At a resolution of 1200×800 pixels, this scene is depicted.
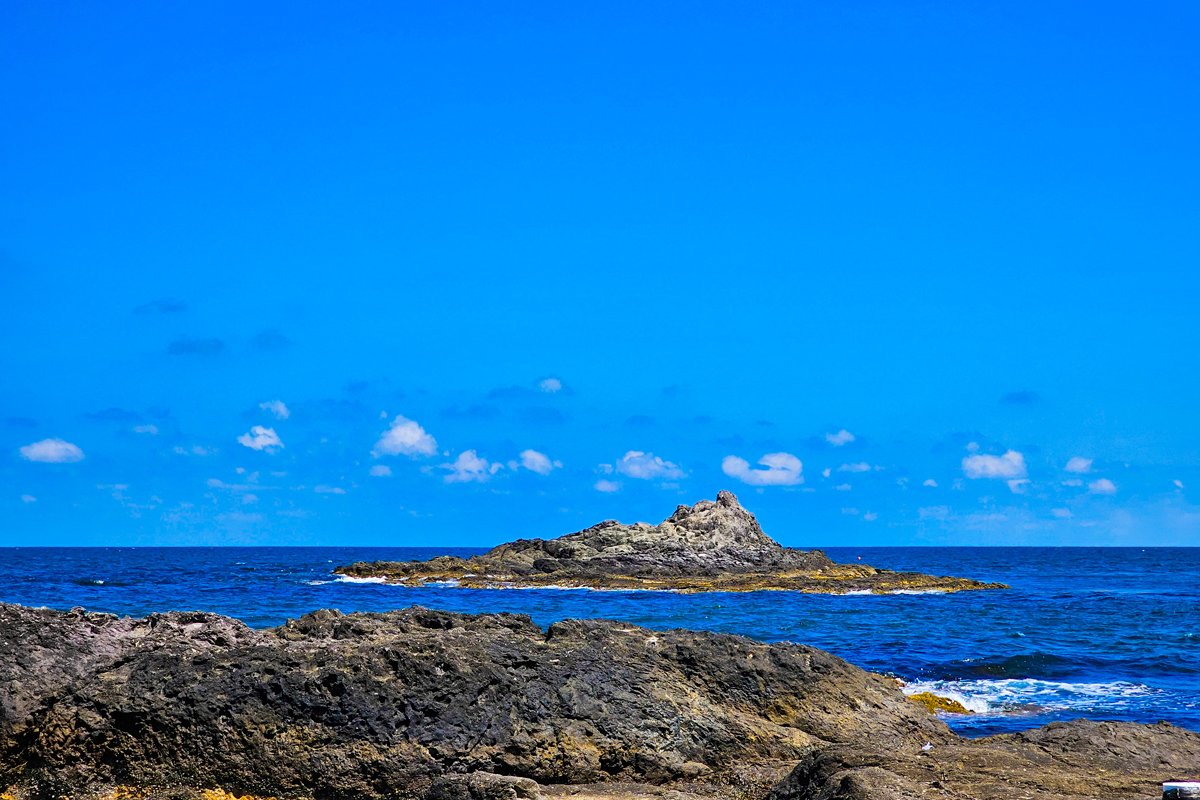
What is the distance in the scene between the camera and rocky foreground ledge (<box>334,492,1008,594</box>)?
193 feet

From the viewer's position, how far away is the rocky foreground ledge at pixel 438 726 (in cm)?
998

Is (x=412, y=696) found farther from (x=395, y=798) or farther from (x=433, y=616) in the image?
(x=433, y=616)

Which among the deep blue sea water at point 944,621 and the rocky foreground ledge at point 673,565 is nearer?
the deep blue sea water at point 944,621

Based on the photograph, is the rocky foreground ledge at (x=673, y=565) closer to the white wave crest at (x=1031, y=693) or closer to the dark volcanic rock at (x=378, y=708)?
the white wave crest at (x=1031, y=693)

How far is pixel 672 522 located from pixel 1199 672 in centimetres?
5005

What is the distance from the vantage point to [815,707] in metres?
12.3

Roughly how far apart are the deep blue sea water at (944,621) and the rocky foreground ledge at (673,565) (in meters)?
4.30

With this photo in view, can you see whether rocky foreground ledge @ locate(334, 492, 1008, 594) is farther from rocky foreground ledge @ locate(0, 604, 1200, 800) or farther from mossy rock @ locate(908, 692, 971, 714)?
rocky foreground ledge @ locate(0, 604, 1200, 800)

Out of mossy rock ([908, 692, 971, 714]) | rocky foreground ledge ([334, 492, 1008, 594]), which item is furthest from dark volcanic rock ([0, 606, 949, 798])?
rocky foreground ledge ([334, 492, 1008, 594])

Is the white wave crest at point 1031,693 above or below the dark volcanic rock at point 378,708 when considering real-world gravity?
below

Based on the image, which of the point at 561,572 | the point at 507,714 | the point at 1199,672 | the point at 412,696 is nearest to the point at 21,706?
the point at 412,696

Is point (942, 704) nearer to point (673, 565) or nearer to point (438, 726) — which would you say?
point (438, 726)

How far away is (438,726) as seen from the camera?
10484 mm

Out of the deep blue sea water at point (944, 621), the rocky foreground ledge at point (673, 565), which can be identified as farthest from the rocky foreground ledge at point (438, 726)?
the rocky foreground ledge at point (673, 565)
